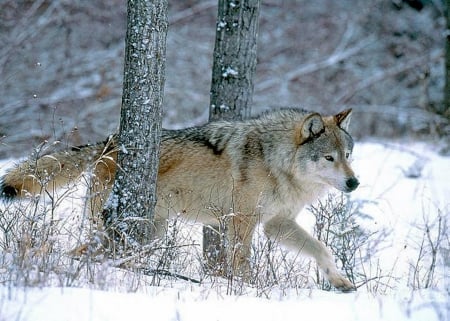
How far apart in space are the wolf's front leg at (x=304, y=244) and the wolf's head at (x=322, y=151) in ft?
1.72

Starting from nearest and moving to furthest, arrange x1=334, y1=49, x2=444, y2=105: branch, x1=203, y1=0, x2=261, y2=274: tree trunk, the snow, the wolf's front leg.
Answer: the snow
the wolf's front leg
x1=203, y1=0, x2=261, y2=274: tree trunk
x1=334, y1=49, x2=444, y2=105: branch

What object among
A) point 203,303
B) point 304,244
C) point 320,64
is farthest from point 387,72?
point 203,303

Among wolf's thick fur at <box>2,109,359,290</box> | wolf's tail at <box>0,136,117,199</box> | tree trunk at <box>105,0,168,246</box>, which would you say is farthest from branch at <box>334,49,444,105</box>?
tree trunk at <box>105,0,168,246</box>

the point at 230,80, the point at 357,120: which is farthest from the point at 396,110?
the point at 230,80

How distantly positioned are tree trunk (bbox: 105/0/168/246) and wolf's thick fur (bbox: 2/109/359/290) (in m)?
0.60

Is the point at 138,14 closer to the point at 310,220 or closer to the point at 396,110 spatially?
the point at 310,220

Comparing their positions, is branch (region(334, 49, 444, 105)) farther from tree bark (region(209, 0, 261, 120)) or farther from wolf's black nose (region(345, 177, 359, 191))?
wolf's black nose (region(345, 177, 359, 191))

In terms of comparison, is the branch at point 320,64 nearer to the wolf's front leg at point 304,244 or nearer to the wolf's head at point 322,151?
the wolf's head at point 322,151

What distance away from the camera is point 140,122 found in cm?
531

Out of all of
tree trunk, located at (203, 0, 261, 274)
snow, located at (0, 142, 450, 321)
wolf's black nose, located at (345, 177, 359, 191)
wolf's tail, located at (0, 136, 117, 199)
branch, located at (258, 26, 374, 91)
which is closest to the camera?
snow, located at (0, 142, 450, 321)

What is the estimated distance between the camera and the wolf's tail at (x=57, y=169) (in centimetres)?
582

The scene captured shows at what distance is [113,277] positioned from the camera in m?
4.54

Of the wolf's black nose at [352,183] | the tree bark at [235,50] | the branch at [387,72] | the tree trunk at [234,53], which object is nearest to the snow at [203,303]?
the wolf's black nose at [352,183]

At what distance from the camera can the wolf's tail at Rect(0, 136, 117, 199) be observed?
19.1 ft
